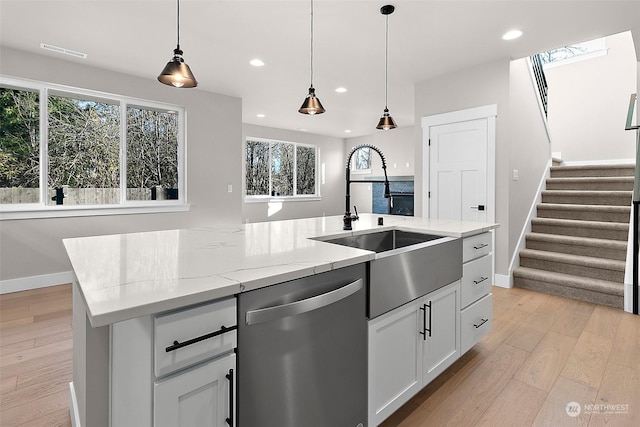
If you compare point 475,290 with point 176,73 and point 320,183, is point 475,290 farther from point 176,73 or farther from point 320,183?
point 320,183

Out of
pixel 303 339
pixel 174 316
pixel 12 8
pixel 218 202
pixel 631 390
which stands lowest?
pixel 631 390

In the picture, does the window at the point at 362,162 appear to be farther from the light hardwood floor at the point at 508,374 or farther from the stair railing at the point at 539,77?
the light hardwood floor at the point at 508,374

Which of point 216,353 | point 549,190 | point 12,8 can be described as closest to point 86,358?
point 216,353

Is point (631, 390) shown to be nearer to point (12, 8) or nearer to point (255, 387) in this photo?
point (255, 387)

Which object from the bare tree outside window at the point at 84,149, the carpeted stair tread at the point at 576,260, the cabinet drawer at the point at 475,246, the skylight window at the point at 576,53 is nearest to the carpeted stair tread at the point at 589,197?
the carpeted stair tread at the point at 576,260

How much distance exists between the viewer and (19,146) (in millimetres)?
3658

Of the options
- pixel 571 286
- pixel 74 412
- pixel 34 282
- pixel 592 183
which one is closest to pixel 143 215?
pixel 34 282

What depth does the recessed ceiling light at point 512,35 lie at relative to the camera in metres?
3.13

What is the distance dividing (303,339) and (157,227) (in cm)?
412

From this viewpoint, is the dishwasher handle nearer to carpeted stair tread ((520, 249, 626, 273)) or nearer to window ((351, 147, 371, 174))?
carpeted stair tread ((520, 249, 626, 273))

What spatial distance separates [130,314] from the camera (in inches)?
28.5

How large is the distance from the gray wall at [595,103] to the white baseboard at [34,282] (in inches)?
302

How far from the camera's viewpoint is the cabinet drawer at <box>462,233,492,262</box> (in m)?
2.00

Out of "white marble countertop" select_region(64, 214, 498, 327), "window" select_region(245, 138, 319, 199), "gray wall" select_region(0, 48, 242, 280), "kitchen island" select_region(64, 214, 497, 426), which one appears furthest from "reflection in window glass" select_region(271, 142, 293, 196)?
"kitchen island" select_region(64, 214, 497, 426)
